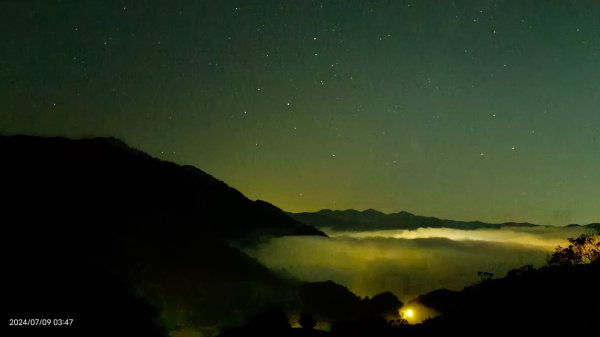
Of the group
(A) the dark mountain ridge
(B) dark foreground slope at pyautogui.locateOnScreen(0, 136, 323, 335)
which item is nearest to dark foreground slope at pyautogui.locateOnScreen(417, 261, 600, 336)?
(B) dark foreground slope at pyautogui.locateOnScreen(0, 136, 323, 335)

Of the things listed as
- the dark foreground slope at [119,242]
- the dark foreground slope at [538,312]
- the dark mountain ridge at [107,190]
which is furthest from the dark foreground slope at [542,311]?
the dark mountain ridge at [107,190]

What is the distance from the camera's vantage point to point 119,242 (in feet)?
413

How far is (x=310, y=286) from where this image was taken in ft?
455

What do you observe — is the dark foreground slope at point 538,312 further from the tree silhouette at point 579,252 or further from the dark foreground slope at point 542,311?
the tree silhouette at point 579,252

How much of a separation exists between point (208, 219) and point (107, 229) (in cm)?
4907

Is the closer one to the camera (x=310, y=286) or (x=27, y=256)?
(x=27, y=256)

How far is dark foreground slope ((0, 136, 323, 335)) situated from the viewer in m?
56.6

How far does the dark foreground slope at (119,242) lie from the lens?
5656 cm

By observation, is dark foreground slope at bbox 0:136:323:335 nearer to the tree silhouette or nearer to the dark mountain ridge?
the dark mountain ridge

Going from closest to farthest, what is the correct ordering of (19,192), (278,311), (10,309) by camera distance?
(278,311) → (10,309) → (19,192)

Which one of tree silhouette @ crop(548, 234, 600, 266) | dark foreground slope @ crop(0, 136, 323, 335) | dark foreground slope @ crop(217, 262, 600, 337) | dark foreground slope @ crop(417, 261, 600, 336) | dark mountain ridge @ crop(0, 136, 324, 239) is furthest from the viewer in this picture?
dark mountain ridge @ crop(0, 136, 324, 239)

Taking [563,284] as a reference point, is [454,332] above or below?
below

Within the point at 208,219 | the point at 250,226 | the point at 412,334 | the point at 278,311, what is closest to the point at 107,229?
the point at 208,219

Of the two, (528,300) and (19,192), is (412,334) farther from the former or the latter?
(19,192)
